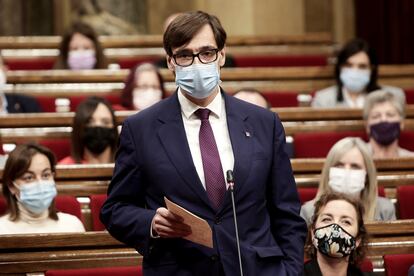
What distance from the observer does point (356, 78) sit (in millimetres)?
3816

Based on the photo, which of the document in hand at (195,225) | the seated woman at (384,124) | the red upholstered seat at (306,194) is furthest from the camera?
the seated woman at (384,124)

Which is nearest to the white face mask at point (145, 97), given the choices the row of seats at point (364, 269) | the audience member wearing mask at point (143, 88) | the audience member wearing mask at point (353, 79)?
the audience member wearing mask at point (143, 88)

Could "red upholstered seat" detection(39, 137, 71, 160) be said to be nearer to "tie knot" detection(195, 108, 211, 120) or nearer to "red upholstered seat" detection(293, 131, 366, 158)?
"red upholstered seat" detection(293, 131, 366, 158)

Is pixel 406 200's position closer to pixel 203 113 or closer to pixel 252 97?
pixel 252 97

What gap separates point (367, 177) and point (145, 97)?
1027 millimetres

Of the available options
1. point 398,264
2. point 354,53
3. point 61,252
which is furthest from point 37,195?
point 354,53

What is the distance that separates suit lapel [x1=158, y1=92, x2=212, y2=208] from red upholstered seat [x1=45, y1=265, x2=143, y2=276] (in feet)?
1.73

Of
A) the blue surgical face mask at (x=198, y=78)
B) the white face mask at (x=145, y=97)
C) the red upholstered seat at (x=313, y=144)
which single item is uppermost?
the blue surgical face mask at (x=198, y=78)

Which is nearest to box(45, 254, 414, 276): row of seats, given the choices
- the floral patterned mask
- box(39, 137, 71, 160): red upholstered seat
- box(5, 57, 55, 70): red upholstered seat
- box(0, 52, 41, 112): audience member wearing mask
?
the floral patterned mask

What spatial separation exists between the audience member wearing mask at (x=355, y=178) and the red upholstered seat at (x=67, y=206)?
600 mm

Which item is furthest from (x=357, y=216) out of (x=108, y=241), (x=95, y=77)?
(x=95, y=77)

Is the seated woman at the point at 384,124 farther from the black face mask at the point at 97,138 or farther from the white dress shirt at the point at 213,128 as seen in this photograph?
the white dress shirt at the point at 213,128

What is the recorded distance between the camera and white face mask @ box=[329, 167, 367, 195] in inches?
109

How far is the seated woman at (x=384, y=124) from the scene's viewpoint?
325cm
